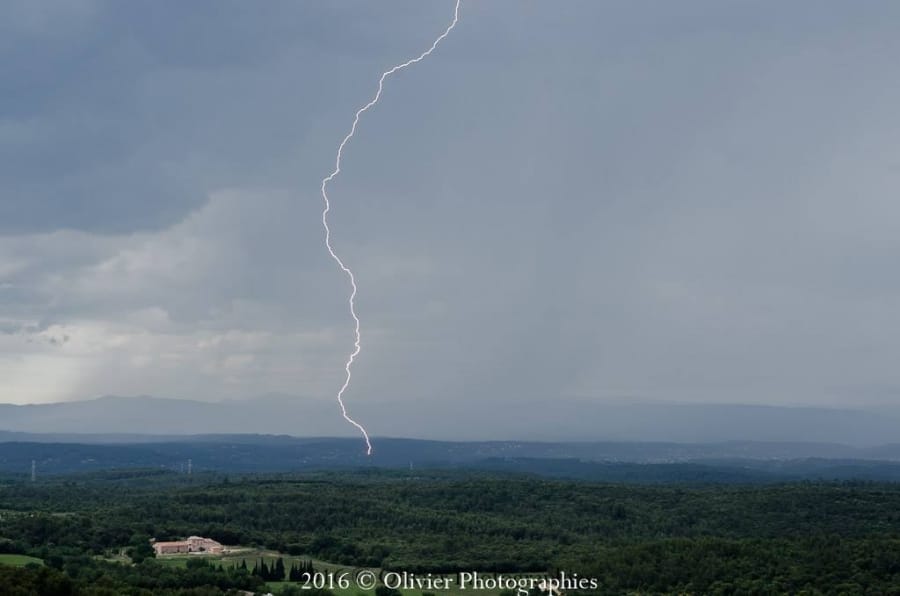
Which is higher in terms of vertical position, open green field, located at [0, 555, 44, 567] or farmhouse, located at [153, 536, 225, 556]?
open green field, located at [0, 555, 44, 567]

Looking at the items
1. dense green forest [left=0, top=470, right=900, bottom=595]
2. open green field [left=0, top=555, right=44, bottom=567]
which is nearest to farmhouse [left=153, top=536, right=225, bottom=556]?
dense green forest [left=0, top=470, right=900, bottom=595]

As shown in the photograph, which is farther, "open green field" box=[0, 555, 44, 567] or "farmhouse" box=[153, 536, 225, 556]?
"farmhouse" box=[153, 536, 225, 556]

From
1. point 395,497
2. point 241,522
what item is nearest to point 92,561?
point 241,522

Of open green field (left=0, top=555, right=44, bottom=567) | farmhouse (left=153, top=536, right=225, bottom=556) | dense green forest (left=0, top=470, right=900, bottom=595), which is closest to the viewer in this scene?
dense green forest (left=0, top=470, right=900, bottom=595)

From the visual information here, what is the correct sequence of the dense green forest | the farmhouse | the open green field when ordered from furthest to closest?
the farmhouse < the open green field < the dense green forest

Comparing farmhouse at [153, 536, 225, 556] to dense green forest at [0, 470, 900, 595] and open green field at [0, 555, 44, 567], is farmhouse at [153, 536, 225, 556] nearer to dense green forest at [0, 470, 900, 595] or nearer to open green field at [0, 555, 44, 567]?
dense green forest at [0, 470, 900, 595]

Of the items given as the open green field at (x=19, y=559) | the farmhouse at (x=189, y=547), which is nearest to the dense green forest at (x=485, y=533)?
the open green field at (x=19, y=559)

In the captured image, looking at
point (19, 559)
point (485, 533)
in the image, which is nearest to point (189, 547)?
point (19, 559)

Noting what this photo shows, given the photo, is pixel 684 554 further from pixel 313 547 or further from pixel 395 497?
pixel 395 497
